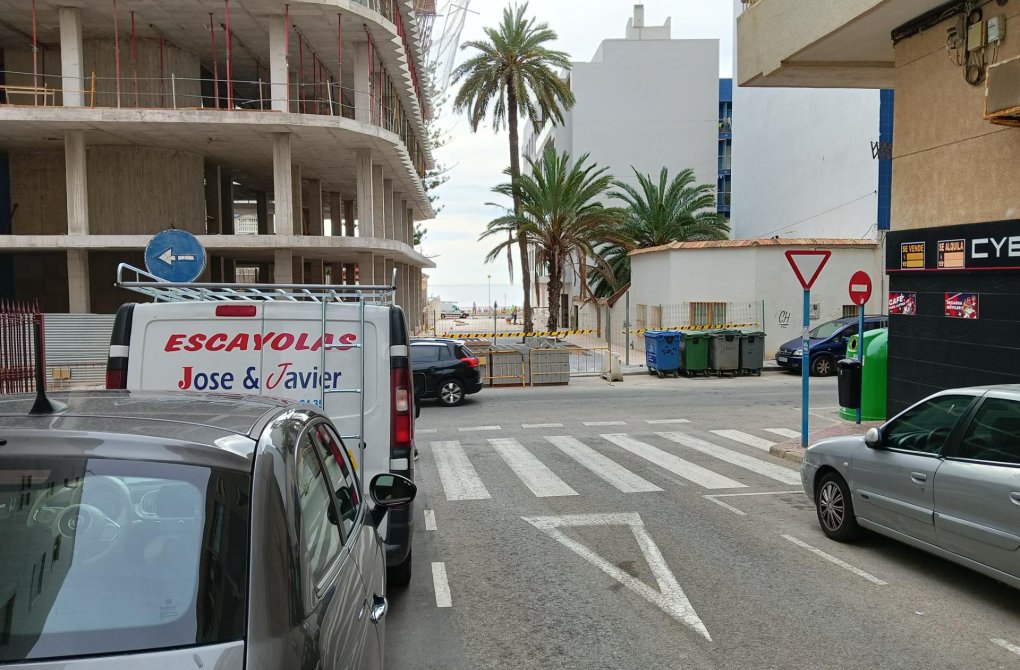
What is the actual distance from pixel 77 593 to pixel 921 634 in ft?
17.1

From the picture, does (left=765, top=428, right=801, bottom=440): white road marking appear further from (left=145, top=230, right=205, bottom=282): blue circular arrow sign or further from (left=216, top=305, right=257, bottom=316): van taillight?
(left=216, top=305, right=257, bottom=316): van taillight

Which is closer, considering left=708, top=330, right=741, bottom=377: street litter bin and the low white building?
left=708, top=330, right=741, bottom=377: street litter bin

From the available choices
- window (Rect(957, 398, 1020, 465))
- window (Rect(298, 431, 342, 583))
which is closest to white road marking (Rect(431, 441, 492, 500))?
window (Rect(957, 398, 1020, 465))

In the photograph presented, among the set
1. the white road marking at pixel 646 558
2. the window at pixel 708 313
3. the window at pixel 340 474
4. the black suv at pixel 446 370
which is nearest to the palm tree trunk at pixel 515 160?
the window at pixel 708 313

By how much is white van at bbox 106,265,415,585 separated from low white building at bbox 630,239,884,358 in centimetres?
2567

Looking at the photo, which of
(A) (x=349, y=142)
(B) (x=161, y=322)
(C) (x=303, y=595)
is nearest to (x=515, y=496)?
(B) (x=161, y=322)

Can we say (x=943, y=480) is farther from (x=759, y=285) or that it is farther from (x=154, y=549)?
(x=759, y=285)

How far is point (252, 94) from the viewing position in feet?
117

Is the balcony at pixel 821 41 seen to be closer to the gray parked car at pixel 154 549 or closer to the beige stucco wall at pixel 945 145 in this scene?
the beige stucco wall at pixel 945 145

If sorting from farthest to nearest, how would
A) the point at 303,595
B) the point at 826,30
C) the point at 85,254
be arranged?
the point at 85,254, the point at 826,30, the point at 303,595

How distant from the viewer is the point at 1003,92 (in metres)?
9.32

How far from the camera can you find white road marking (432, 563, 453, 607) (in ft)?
19.9

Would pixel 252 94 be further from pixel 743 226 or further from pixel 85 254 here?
pixel 743 226

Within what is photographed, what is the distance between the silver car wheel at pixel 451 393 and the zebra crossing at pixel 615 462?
4.98m
